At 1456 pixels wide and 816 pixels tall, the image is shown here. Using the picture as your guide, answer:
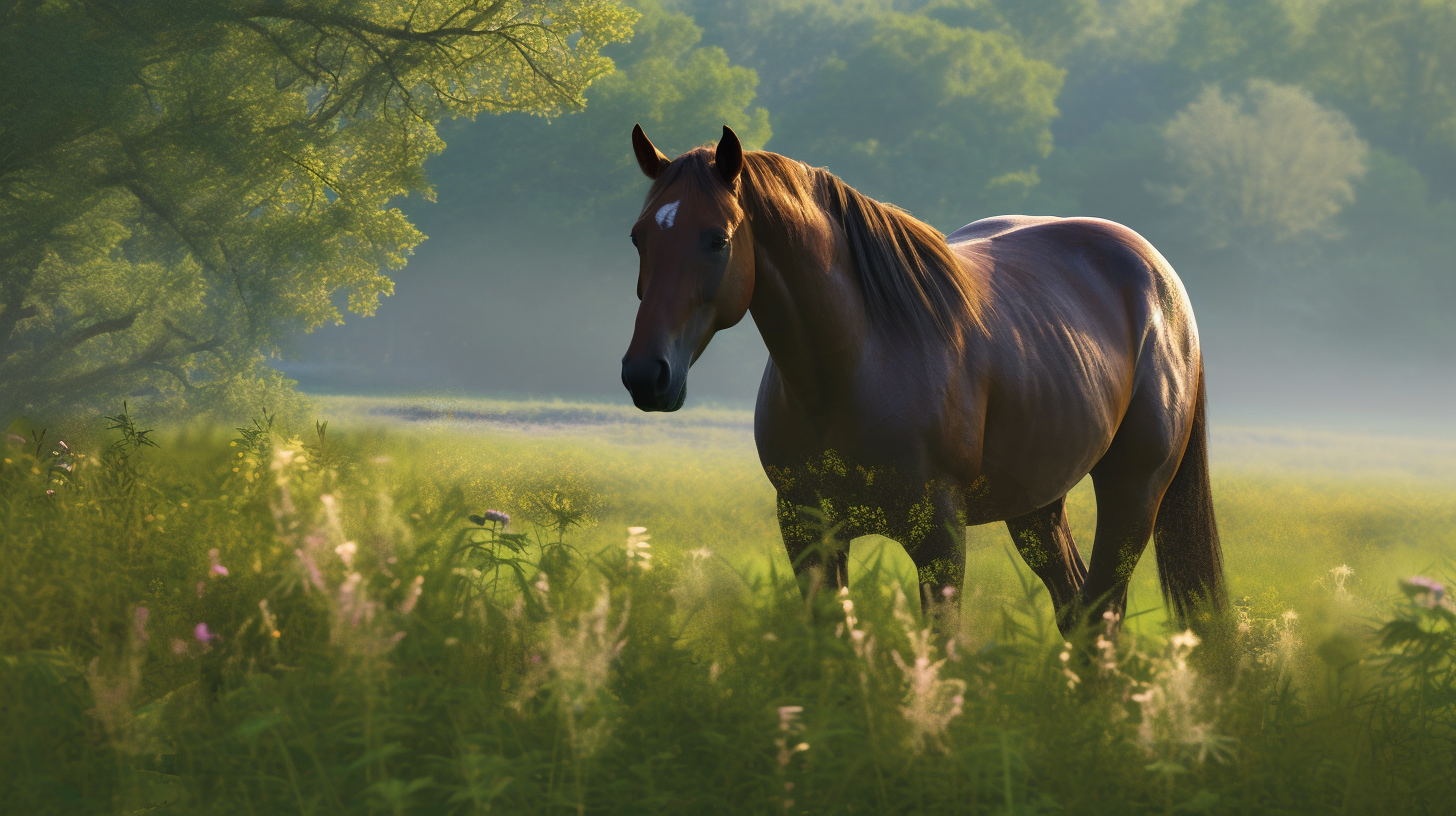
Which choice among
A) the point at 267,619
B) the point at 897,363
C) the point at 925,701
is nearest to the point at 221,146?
the point at 897,363

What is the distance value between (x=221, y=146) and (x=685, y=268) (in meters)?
9.72

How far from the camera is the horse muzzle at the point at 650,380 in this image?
9.05 ft

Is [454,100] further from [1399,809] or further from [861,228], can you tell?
[1399,809]

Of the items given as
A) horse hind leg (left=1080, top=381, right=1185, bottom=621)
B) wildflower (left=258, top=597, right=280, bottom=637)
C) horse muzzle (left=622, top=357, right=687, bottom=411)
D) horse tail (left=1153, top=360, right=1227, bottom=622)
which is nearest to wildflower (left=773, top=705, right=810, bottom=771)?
horse muzzle (left=622, top=357, right=687, bottom=411)

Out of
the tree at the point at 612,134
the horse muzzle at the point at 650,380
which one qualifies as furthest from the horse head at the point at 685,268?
the tree at the point at 612,134

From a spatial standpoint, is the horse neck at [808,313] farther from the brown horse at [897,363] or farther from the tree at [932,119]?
the tree at [932,119]

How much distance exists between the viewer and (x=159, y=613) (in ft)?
11.3

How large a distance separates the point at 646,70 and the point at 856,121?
6.86m

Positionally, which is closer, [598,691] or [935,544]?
[598,691]

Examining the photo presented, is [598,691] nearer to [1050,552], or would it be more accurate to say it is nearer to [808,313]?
[808,313]

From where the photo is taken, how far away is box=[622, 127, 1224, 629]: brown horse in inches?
117

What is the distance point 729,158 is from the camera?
118 inches

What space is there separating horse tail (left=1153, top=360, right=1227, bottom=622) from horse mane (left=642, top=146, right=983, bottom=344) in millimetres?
2031

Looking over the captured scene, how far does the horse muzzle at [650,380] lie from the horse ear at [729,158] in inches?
26.6
